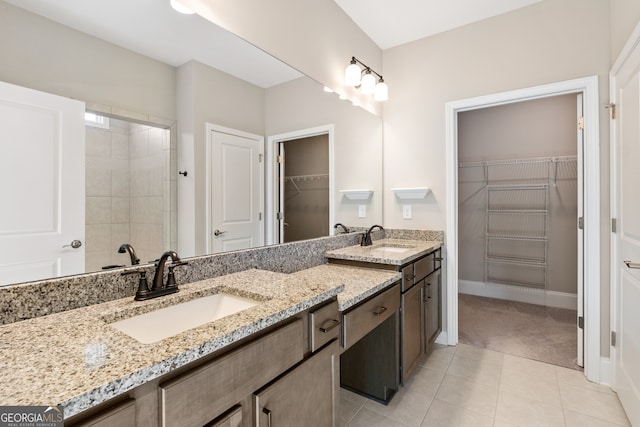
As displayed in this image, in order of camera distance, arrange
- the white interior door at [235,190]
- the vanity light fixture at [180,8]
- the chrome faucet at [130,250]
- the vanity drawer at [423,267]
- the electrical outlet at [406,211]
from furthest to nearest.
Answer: the electrical outlet at [406,211] → the vanity drawer at [423,267] → the white interior door at [235,190] → the vanity light fixture at [180,8] → the chrome faucet at [130,250]

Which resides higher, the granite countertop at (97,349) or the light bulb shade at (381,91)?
the light bulb shade at (381,91)

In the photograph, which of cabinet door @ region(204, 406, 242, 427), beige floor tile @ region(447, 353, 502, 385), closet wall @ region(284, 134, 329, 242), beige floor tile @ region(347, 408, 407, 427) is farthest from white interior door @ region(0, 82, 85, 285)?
beige floor tile @ region(447, 353, 502, 385)

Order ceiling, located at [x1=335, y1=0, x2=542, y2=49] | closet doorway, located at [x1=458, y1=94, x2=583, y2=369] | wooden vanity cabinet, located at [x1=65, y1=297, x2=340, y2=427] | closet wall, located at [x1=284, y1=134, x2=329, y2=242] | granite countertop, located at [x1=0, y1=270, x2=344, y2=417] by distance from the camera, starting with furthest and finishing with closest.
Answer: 1. closet doorway, located at [x1=458, y1=94, x2=583, y2=369]
2. ceiling, located at [x1=335, y1=0, x2=542, y2=49]
3. closet wall, located at [x1=284, y1=134, x2=329, y2=242]
4. wooden vanity cabinet, located at [x1=65, y1=297, x2=340, y2=427]
5. granite countertop, located at [x1=0, y1=270, x2=344, y2=417]

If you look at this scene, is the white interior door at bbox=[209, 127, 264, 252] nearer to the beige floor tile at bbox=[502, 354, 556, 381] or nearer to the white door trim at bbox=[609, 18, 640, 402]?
the beige floor tile at bbox=[502, 354, 556, 381]

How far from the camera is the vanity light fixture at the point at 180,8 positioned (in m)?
1.28

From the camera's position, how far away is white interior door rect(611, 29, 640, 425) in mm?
1532

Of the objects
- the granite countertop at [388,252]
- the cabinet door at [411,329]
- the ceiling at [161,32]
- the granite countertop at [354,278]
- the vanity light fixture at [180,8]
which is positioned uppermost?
the vanity light fixture at [180,8]

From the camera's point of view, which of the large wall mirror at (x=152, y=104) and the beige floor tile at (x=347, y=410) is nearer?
the large wall mirror at (x=152, y=104)

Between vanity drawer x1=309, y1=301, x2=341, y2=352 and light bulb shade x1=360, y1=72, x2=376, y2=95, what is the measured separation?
1.95 meters

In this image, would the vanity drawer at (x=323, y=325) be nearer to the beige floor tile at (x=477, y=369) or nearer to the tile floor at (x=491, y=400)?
the tile floor at (x=491, y=400)

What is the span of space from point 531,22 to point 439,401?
108 inches

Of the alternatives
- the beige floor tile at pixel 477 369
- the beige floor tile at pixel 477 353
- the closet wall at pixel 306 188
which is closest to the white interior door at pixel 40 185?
the closet wall at pixel 306 188

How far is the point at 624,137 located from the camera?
5.65 ft

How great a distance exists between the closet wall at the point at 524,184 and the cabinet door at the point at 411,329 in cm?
231
